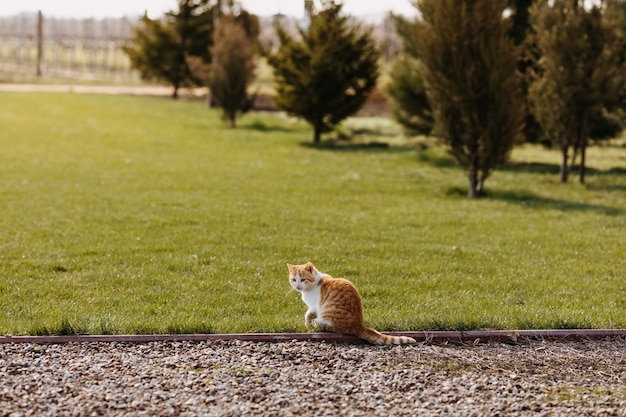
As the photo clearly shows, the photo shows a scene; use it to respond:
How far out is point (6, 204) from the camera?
1162 centimetres

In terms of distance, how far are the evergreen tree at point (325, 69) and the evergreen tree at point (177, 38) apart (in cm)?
1613

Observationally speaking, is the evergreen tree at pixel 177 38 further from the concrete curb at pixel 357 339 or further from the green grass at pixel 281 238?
the concrete curb at pixel 357 339

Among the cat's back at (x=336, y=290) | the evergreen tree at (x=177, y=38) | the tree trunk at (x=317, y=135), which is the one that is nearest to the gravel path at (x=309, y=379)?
the cat's back at (x=336, y=290)

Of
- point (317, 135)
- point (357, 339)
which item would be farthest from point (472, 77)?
point (317, 135)

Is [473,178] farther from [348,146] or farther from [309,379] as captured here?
[309,379]

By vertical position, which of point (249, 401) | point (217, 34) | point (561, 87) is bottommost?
point (249, 401)

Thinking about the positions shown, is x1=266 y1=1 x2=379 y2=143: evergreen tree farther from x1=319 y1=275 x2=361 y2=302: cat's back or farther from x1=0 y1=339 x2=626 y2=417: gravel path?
x1=0 y1=339 x2=626 y2=417: gravel path

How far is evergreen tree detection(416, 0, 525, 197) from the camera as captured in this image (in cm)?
1359

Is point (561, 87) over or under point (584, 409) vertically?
over

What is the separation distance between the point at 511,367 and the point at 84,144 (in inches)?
604

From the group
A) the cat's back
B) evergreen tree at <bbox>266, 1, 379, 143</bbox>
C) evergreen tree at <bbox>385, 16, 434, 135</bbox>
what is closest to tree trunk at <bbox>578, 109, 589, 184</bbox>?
evergreen tree at <bbox>385, 16, 434, 135</bbox>

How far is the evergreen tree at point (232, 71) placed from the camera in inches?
991

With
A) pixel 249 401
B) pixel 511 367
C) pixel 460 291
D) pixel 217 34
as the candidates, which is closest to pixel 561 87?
pixel 460 291

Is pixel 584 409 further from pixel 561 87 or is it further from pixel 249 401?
pixel 561 87
